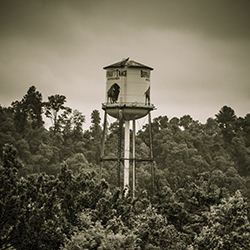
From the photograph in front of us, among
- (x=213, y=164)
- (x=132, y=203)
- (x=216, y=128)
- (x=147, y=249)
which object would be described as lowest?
(x=147, y=249)

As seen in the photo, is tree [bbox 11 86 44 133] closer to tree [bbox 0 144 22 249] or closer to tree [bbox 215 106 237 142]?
tree [bbox 215 106 237 142]

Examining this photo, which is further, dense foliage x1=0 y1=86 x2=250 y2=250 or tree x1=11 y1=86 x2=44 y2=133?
tree x1=11 y1=86 x2=44 y2=133

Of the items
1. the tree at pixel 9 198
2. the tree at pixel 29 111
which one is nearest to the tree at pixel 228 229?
the tree at pixel 9 198

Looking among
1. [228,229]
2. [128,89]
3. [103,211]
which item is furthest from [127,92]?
[228,229]

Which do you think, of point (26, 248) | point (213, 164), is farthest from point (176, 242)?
point (213, 164)

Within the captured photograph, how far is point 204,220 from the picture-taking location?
48.7 metres

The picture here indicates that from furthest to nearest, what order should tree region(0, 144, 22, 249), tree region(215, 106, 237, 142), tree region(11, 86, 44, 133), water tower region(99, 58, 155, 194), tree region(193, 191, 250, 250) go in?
tree region(215, 106, 237, 142), tree region(11, 86, 44, 133), water tower region(99, 58, 155, 194), tree region(193, 191, 250, 250), tree region(0, 144, 22, 249)

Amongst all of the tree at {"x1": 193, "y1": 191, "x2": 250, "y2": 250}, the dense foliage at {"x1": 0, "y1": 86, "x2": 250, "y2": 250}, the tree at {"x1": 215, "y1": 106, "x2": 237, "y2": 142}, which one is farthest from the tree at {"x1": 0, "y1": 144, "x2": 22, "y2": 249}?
the tree at {"x1": 215, "y1": 106, "x2": 237, "y2": 142}

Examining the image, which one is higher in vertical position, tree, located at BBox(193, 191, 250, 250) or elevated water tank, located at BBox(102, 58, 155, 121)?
elevated water tank, located at BBox(102, 58, 155, 121)

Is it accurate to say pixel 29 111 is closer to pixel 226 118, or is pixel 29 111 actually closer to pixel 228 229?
pixel 226 118

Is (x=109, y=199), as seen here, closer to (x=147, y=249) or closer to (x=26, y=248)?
(x=147, y=249)

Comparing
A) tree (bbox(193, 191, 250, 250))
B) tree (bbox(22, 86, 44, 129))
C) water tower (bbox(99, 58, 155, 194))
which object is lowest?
tree (bbox(193, 191, 250, 250))

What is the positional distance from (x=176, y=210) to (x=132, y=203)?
5907 mm

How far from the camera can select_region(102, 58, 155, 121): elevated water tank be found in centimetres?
5756
